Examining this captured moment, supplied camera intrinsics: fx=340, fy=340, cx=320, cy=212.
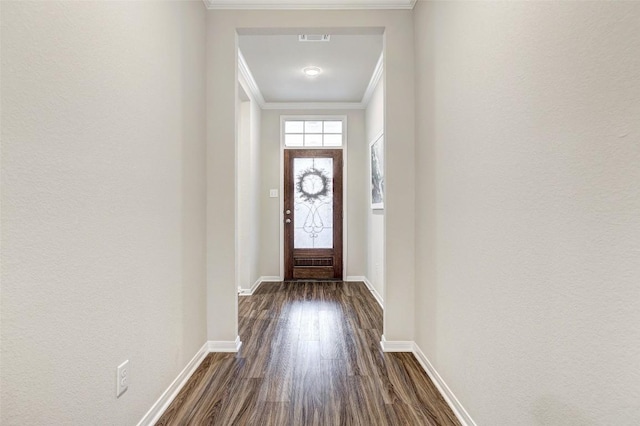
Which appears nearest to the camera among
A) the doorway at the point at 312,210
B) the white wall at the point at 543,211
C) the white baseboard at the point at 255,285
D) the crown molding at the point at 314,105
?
the white wall at the point at 543,211

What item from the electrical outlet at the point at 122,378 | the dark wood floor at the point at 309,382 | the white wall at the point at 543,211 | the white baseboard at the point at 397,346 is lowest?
the dark wood floor at the point at 309,382

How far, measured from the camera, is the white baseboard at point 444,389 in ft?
5.16

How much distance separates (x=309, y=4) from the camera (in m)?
2.41

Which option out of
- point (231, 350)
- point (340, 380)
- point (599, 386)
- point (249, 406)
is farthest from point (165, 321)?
point (599, 386)

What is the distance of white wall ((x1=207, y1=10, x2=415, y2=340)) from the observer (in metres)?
2.40

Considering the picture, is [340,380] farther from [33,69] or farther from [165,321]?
[33,69]

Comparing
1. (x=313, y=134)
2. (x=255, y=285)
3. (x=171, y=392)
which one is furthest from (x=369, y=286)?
(x=171, y=392)

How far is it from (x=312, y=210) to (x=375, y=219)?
3.71 feet

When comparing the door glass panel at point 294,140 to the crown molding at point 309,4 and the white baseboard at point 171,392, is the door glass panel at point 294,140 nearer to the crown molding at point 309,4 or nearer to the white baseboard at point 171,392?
the crown molding at point 309,4

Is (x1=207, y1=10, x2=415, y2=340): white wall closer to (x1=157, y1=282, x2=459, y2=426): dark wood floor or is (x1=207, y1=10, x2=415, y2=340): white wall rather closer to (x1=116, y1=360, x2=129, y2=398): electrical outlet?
(x1=157, y1=282, x2=459, y2=426): dark wood floor

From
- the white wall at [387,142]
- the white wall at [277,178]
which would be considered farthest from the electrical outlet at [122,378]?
the white wall at [277,178]

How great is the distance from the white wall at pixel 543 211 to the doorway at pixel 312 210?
3.19m

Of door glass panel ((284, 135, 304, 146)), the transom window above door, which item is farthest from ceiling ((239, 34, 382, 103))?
door glass panel ((284, 135, 304, 146))

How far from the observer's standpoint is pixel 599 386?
857 mm
